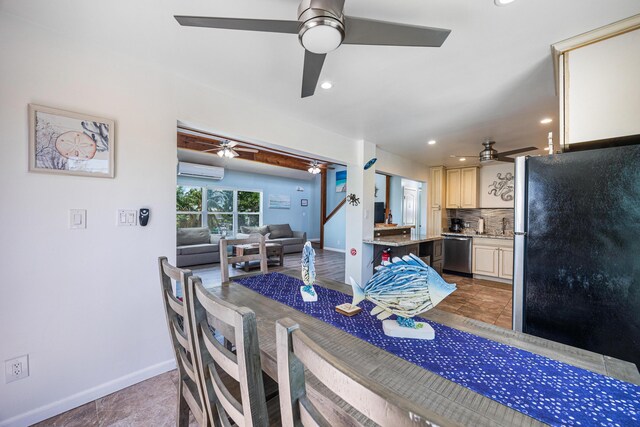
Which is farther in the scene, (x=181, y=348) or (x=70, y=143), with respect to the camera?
(x=70, y=143)

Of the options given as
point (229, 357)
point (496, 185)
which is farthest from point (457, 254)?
point (229, 357)

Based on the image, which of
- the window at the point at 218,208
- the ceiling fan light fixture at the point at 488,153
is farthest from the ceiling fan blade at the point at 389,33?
the window at the point at 218,208

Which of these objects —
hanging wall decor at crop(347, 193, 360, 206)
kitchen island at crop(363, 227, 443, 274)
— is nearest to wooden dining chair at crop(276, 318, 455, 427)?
kitchen island at crop(363, 227, 443, 274)

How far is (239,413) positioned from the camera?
0.78 m

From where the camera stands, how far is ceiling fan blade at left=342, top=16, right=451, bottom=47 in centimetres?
122

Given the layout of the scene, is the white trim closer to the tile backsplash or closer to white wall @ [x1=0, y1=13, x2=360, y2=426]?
white wall @ [x1=0, y1=13, x2=360, y2=426]

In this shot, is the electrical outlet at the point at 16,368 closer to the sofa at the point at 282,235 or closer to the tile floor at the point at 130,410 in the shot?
the tile floor at the point at 130,410

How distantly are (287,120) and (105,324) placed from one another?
2496mm

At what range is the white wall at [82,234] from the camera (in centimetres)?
154

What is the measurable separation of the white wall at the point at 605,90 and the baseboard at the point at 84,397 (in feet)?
10.7

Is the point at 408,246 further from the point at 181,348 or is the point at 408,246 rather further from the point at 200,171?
the point at 200,171

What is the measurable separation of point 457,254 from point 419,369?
5.19 meters

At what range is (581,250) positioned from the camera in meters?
1.33

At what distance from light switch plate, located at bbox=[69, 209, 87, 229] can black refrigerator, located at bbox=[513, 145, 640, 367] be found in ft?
9.03
